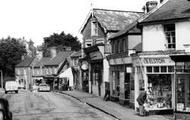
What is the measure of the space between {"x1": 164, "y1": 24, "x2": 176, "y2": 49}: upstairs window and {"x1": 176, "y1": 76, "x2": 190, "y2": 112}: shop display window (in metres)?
3.56

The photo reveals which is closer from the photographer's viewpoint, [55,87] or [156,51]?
[156,51]

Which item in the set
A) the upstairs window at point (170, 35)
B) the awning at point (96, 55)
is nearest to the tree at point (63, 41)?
the awning at point (96, 55)

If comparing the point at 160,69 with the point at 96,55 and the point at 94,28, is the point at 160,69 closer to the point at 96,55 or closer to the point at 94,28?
the point at 96,55

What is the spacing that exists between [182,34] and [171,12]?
7.44ft

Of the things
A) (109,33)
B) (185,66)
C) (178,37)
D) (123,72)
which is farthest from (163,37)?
(109,33)

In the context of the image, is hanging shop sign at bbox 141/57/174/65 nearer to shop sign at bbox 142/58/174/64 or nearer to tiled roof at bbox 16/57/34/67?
shop sign at bbox 142/58/174/64

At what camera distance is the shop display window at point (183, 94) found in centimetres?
2165

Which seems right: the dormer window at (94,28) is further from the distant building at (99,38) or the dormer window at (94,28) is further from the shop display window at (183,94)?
the shop display window at (183,94)

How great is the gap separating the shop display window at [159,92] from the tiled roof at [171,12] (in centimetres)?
Result: 403

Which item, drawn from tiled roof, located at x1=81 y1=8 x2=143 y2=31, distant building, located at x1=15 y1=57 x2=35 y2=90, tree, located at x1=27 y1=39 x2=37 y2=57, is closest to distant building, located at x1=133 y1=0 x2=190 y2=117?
tiled roof, located at x1=81 y1=8 x2=143 y2=31

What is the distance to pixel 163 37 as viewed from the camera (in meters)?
26.0

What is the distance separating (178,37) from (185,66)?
3949mm

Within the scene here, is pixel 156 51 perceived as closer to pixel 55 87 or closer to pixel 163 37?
pixel 163 37

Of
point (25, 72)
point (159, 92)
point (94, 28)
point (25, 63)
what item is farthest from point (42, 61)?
point (159, 92)
